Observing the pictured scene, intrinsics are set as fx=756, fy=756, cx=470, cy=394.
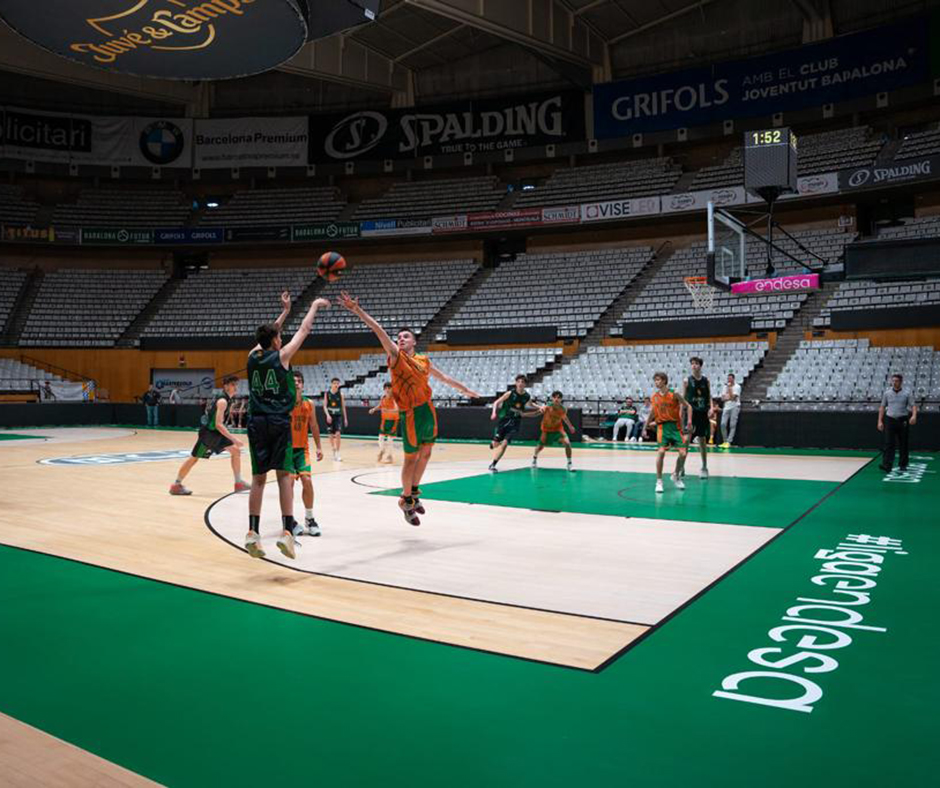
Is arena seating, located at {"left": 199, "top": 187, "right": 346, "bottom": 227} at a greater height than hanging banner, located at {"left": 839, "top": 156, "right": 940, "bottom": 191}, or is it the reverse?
arena seating, located at {"left": 199, "top": 187, "right": 346, "bottom": 227}

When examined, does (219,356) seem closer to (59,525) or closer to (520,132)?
(520,132)

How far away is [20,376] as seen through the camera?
3231 centimetres

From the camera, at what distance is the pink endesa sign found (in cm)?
1585

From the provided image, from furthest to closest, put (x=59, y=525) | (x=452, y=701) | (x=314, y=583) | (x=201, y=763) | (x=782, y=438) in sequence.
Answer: (x=782, y=438)
(x=59, y=525)
(x=314, y=583)
(x=452, y=701)
(x=201, y=763)

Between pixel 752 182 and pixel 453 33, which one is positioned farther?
pixel 453 33

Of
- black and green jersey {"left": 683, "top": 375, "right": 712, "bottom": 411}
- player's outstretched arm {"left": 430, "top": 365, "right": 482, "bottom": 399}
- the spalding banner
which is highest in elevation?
the spalding banner

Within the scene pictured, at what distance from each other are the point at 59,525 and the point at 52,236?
105 ft

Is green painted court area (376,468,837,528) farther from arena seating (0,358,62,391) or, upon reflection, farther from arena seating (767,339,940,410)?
arena seating (0,358,62,391)

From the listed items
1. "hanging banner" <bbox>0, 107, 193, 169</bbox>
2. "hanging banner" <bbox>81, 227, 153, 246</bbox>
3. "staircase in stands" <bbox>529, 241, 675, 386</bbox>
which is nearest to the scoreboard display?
"staircase in stands" <bbox>529, 241, 675, 386</bbox>

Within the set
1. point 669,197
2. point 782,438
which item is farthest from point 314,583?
point 669,197

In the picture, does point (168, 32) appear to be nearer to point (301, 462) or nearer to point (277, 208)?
point (301, 462)

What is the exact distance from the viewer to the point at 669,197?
28.9 metres

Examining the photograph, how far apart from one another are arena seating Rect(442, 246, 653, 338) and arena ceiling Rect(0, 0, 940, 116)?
25.4 ft

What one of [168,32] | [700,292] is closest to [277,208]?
[700,292]
